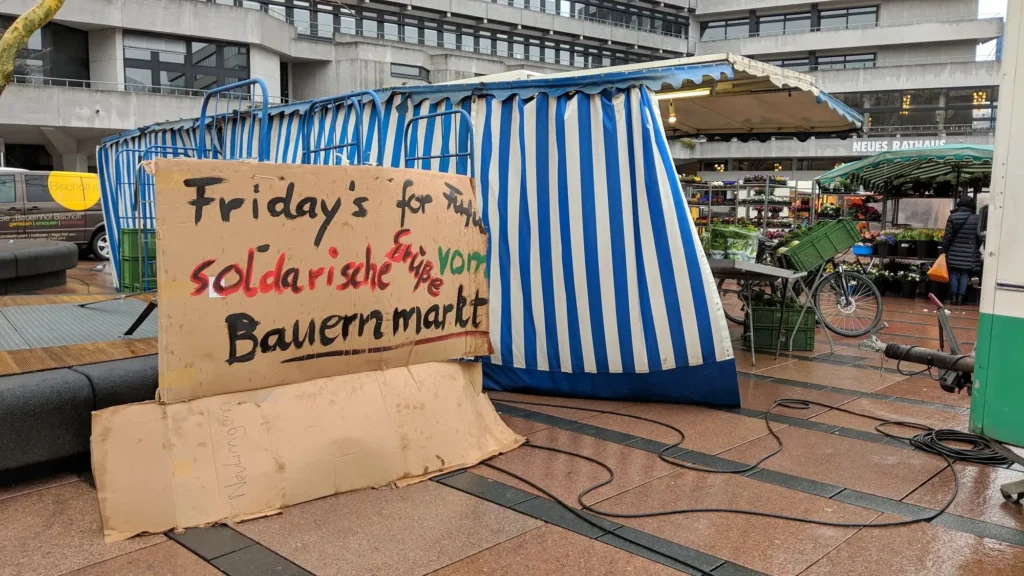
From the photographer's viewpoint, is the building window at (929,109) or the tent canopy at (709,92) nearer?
the tent canopy at (709,92)

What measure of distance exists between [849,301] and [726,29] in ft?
149

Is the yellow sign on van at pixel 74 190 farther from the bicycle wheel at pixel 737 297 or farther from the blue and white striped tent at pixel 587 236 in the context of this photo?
the bicycle wheel at pixel 737 297

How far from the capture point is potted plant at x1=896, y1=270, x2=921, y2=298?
1408 centimetres

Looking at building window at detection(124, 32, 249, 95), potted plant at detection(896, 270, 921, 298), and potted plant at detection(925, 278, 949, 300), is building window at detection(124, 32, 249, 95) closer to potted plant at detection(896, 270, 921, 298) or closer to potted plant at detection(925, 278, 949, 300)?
potted plant at detection(896, 270, 921, 298)

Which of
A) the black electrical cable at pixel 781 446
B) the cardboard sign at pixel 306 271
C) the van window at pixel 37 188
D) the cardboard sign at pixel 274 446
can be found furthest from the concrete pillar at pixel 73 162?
the cardboard sign at pixel 274 446

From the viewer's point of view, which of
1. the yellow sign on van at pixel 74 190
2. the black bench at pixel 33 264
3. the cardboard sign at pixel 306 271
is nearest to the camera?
the cardboard sign at pixel 306 271

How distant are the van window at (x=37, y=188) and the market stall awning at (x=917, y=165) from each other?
16.0 m

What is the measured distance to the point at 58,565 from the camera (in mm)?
3225

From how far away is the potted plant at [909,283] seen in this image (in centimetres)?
1408

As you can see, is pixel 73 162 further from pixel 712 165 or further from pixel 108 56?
pixel 712 165

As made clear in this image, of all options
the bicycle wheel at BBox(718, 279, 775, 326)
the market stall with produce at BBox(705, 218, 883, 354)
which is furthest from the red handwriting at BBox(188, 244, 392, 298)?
the bicycle wheel at BBox(718, 279, 775, 326)

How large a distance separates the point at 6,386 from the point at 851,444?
499cm

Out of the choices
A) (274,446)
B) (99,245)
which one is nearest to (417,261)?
(274,446)

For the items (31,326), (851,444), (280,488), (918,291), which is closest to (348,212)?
(280,488)
